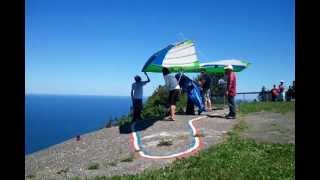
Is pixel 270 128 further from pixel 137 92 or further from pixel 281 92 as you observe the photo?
pixel 281 92

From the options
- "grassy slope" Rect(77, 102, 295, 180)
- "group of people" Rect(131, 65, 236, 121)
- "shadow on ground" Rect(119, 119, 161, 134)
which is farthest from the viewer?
"group of people" Rect(131, 65, 236, 121)

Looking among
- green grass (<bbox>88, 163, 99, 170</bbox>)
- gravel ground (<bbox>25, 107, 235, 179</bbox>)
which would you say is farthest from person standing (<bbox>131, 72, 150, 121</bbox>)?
green grass (<bbox>88, 163, 99, 170</bbox>)

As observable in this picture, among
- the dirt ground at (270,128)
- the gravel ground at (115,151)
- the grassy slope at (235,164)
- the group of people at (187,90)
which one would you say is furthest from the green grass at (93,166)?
the group of people at (187,90)

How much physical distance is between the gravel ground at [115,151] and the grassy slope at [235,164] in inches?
30.1

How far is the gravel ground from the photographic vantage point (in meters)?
10.2

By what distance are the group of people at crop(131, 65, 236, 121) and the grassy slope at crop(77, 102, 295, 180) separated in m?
4.94

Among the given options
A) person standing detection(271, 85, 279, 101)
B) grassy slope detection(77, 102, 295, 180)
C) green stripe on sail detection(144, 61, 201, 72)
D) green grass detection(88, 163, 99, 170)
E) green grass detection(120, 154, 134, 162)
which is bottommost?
green grass detection(88, 163, 99, 170)

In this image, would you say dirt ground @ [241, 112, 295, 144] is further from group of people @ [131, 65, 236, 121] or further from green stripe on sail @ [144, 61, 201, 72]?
green stripe on sail @ [144, 61, 201, 72]

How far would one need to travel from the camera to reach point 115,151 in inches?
479

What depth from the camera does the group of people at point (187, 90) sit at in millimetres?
16156

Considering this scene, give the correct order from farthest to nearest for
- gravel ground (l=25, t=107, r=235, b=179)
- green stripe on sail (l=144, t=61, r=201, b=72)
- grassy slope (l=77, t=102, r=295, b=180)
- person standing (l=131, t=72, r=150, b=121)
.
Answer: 1. green stripe on sail (l=144, t=61, r=201, b=72)
2. person standing (l=131, t=72, r=150, b=121)
3. gravel ground (l=25, t=107, r=235, b=179)
4. grassy slope (l=77, t=102, r=295, b=180)
